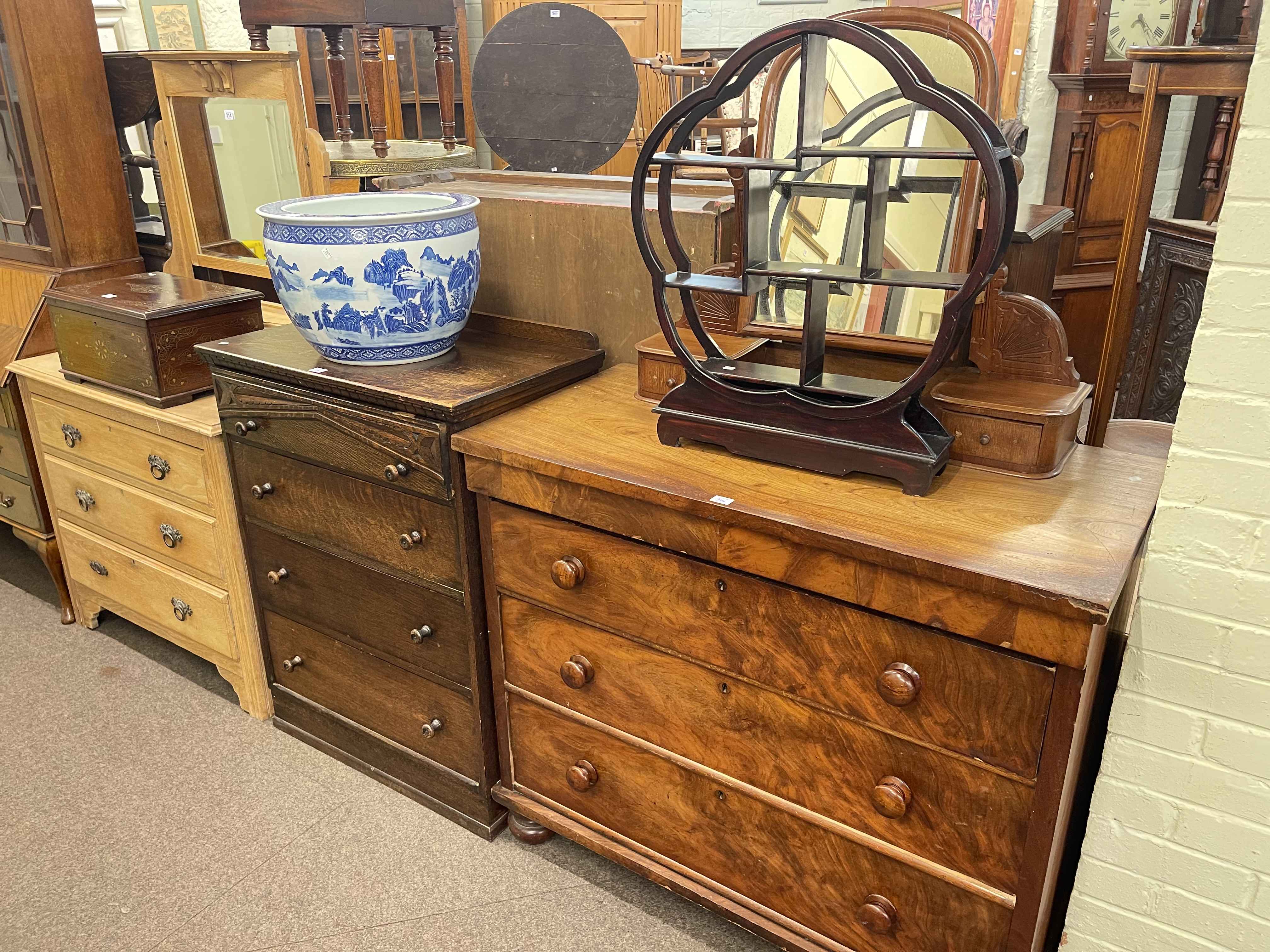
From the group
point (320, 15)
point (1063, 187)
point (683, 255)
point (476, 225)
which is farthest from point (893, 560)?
point (1063, 187)

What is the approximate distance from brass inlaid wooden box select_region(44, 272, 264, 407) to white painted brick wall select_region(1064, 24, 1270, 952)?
1823 mm

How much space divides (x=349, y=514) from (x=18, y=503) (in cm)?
147

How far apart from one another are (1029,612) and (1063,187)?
3.98 metres

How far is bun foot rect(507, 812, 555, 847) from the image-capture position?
1.86 m

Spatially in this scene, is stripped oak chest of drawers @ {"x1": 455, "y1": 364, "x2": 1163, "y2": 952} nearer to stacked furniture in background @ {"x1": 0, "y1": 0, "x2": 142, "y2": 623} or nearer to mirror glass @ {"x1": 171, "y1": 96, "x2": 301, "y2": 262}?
mirror glass @ {"x1": 171, "y1": 96, "x2": 301, "y2": 262}

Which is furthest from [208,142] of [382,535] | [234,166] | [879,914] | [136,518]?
[879,914]

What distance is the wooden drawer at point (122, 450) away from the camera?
6.84 feet

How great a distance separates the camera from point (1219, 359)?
1.10 metres

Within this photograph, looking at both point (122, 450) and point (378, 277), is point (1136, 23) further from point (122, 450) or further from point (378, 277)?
point (122, 450)

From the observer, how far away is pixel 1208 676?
3.92 ft

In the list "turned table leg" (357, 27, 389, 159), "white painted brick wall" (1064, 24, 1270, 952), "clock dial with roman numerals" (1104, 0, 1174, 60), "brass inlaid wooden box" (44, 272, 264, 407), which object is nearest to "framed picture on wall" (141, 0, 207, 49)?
"turned table leg" (357, 27, 389, 159)

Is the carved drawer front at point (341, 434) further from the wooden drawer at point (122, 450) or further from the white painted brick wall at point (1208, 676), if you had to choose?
the white painted brick wall at point (1208, 676)

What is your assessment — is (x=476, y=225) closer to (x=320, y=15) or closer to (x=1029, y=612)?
(x=1029, y=612)

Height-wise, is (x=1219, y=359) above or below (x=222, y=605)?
above
